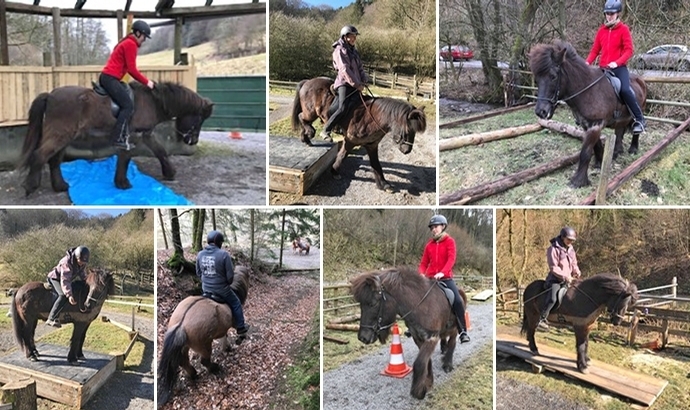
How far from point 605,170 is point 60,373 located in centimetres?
445

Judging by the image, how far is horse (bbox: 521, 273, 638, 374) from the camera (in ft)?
14.2

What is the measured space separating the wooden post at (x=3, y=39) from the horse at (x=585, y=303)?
14.8 ft

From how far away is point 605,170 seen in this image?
384 centimetres

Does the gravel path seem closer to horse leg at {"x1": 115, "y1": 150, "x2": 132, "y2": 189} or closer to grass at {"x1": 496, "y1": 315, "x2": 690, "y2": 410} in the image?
grass at {"x1": 496, "y1": 315, "x2": 690, "y2": 410}

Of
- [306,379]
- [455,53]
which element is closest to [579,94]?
[455,53]

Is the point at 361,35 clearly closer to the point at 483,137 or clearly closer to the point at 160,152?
the point at 483,137

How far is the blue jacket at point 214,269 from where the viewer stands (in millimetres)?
4035

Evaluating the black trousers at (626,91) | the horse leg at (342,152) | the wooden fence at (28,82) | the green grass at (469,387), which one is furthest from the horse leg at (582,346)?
the wooden fence at (28,82)

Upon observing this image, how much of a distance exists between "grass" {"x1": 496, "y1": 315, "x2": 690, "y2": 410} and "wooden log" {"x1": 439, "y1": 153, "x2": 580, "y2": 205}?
4.07 ft

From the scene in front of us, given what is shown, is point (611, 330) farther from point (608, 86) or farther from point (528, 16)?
point (528, 16)

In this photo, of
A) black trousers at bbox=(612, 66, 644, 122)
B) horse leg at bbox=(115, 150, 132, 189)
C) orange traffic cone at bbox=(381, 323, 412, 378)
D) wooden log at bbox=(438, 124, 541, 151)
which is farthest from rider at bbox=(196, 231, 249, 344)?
black trousers at bbox=(612, 66, 644, 122)

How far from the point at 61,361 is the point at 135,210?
4.54 ft

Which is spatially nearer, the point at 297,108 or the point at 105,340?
the point at 297,108

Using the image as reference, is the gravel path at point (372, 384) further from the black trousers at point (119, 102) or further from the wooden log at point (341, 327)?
the black trousers at point (119, 102)
